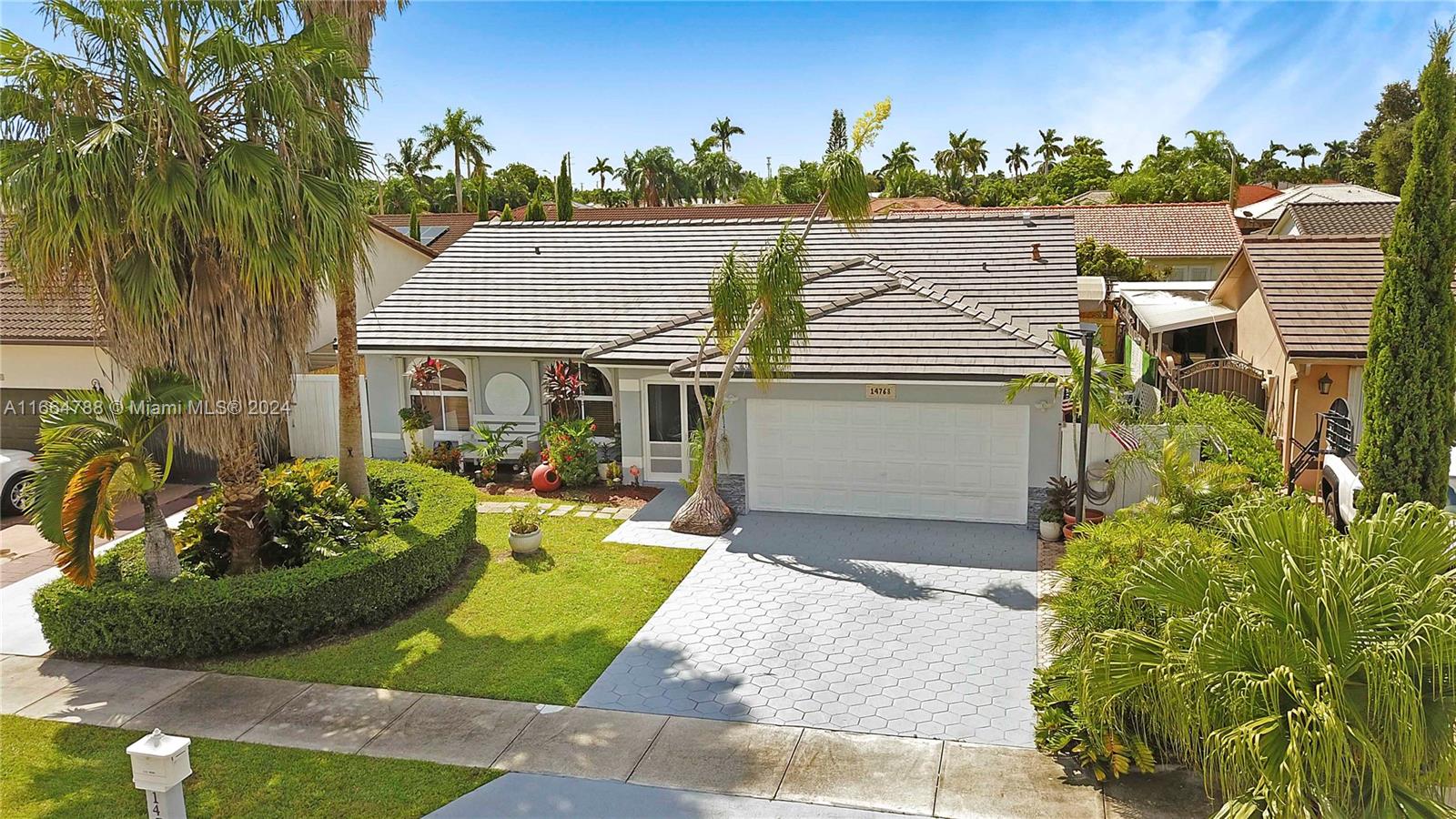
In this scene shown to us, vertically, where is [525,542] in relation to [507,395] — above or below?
below

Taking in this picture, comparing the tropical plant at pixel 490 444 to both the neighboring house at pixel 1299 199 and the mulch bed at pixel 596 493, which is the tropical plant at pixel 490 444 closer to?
the mulch bed at pixel 596 493

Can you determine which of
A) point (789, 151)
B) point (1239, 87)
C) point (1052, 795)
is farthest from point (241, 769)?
point (789, 151)

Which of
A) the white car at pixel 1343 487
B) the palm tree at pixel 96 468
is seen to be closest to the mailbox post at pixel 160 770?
the palm tree at pixel 96 468

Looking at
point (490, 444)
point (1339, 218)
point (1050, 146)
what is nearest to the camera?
point (490, 444)

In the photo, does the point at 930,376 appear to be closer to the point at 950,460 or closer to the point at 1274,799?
the point at 950,460

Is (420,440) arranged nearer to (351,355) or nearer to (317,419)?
(317,419)

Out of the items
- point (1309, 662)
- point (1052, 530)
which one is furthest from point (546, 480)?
point (1309, 662)
